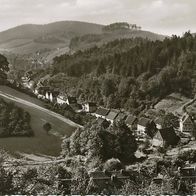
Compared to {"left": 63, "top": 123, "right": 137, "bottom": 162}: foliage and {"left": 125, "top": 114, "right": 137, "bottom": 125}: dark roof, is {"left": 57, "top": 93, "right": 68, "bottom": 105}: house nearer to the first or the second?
{"left": 125, "top": 114, "right": 137, "bottom": 125}: dark roof

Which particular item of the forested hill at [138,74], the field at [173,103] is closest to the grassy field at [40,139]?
the forested hill at [138,74]

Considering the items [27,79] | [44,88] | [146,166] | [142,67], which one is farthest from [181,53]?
[146,166]

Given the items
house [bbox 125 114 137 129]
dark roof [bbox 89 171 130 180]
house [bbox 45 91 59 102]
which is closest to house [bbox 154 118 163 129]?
house [bbox 125 114 137 129]

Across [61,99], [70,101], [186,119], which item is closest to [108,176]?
[186,119]

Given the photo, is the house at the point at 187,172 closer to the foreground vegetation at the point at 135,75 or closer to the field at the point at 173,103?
the field at the point at 173,103

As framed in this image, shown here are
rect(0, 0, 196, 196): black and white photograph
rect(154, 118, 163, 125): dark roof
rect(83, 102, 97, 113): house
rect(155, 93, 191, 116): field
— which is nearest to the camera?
rect(0, 0, 196, 196): black and white photograph

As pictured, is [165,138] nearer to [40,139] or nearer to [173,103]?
[40,139]

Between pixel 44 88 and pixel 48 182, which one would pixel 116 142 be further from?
pixel 44 88
